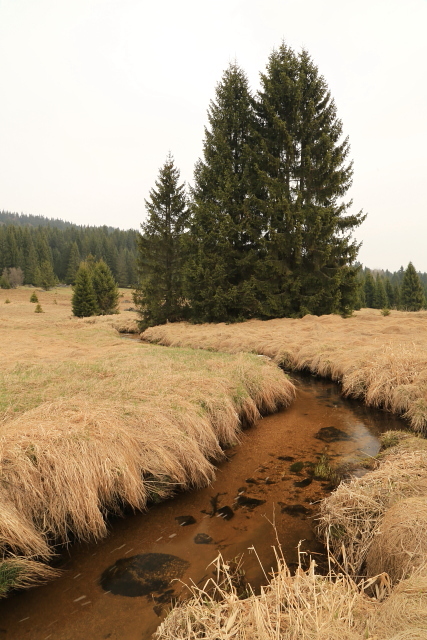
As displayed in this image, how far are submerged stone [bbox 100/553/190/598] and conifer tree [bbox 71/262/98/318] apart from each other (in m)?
38.7

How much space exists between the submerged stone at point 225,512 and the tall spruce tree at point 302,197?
15.9m

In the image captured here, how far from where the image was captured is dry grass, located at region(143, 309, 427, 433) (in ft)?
28.7

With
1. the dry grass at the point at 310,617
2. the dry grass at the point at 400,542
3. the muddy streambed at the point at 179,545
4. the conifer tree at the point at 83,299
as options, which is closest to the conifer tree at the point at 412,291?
the conifer tree at the point at 83,299

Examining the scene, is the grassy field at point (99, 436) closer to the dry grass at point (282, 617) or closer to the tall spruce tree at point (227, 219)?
the dry grass at point (282, 617)

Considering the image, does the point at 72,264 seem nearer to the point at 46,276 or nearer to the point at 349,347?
the point at 46,276

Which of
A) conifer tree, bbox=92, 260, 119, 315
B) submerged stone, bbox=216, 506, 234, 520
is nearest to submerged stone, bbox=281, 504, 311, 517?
submerged stone, bbox=216, 506, 234, 520

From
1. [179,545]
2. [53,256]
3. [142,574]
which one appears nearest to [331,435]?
[179,545]

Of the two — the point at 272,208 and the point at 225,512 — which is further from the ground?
the point at 272,208

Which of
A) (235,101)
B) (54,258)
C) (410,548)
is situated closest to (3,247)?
(54,258)

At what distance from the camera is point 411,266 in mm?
53688

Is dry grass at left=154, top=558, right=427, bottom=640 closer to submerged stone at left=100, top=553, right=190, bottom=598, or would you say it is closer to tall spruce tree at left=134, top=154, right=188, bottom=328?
submerged stone at left=100, top=553, right=190, bottom=598

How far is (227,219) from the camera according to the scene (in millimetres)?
19922

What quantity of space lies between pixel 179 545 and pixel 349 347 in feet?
33.5

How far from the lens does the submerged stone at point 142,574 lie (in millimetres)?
3580
